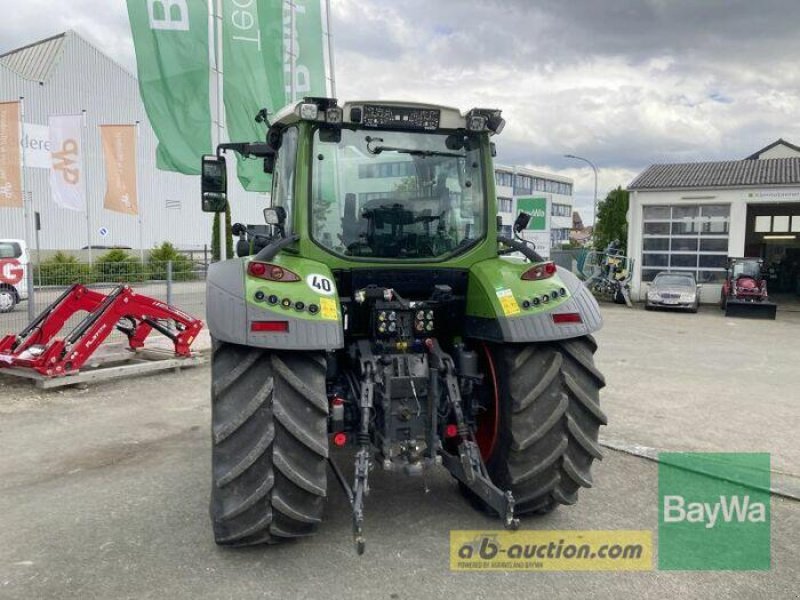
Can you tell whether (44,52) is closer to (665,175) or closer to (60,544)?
(665,175)

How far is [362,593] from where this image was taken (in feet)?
10.3

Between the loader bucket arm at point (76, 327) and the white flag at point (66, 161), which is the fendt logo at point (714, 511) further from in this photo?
the white flag at point (66, 161)

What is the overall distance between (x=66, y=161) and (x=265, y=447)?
20729mm

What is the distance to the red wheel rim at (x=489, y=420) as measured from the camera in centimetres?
395

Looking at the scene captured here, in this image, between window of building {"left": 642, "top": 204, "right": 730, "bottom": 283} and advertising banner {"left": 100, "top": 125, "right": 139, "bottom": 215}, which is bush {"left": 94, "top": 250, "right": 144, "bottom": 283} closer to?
advertising banner {"left": 100, "top": 125, "right": 139, "bottom": 215}

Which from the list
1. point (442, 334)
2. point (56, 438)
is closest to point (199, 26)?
point (56, 438)

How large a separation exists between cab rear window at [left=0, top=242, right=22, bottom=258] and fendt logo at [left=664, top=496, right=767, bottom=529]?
16.3 meters

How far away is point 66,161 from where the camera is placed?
20.7 m

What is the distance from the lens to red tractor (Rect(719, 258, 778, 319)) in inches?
779

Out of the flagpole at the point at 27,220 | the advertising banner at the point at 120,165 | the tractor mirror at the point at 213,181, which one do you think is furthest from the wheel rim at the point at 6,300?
the advertising banner at the point at 120,165

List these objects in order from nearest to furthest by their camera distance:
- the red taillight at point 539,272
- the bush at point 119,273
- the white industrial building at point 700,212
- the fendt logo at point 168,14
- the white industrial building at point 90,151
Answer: the red taillight at point 539,272, the fendt logo at point 168,14, the bush at point 119,273, the white industrial building at point 700,212, the white industrial building at point 90,151

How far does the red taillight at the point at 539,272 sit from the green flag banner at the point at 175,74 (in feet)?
26.8

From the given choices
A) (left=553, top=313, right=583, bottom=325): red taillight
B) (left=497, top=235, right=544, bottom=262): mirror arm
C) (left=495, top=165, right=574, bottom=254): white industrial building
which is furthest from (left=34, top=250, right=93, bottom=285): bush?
(left=495, top=165, right=574, bottom=254): white industrial building

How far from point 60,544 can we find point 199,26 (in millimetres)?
9546
